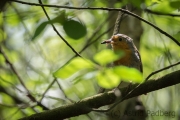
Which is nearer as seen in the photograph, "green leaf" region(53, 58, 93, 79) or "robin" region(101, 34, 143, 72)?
"green leaf" region(53, 58, 93, 79)

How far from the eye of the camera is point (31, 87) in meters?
5.08

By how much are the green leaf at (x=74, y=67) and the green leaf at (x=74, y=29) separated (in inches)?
9.7

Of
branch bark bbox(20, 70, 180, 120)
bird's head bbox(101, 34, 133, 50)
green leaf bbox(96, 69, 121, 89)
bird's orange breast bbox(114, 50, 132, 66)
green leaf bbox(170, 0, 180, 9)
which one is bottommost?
branch bark bbox(20, 70, 180, 120)

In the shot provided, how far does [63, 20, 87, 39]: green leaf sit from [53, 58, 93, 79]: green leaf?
25 cm

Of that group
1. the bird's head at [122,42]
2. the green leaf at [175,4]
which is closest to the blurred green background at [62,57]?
the bird's head at [122,42]

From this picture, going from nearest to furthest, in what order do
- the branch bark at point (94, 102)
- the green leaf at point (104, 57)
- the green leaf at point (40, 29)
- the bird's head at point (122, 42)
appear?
the green leaf at point (104, 57)
the green leaf at point (40, 29)
the branch bark at point (94, 102)
the bird's head at point (122, 42)

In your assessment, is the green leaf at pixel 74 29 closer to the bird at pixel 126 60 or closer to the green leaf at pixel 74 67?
the green leaf at pixel 74 67

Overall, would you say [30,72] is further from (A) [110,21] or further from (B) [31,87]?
(A) [110,21]

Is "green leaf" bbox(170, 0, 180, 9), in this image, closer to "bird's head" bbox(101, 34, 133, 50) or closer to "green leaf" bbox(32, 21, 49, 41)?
"green leaf" bbox(32, 21, 49, 41)

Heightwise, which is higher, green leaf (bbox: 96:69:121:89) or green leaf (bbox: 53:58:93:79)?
green leaf (bbox: 53:58:93:79)

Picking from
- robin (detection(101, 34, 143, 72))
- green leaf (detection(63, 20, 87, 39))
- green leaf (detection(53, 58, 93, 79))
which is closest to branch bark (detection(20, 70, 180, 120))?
green leaf (detection(63, 20, 87, 39))

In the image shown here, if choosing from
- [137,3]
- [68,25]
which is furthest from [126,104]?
[68,25]

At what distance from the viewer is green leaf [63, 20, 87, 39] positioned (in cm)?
154

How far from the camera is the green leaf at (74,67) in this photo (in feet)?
4.20
